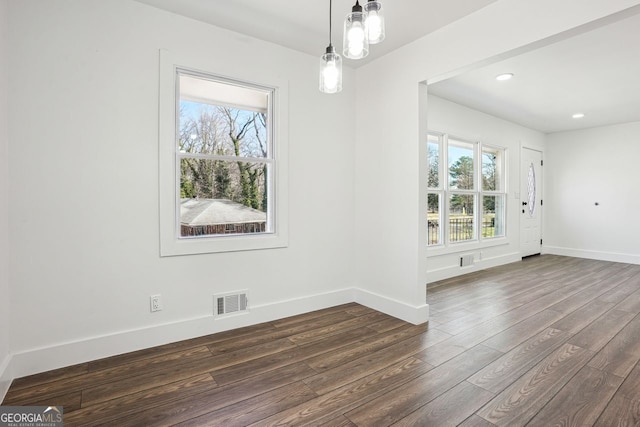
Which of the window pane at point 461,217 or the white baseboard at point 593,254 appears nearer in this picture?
the window pane at point 461,217

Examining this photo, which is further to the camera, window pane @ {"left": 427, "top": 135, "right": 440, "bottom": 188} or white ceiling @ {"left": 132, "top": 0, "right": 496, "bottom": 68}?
window pane @ {"left": 427, "top": 135, "right": 440, "bottom": 188}

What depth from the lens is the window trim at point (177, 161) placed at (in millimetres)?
2443

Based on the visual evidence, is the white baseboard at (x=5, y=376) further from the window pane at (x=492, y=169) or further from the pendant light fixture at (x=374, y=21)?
the window pane at (x=492, y=169)

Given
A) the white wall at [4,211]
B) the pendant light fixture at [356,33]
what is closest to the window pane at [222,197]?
the white wall at [4,211]

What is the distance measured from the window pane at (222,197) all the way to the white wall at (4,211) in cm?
103

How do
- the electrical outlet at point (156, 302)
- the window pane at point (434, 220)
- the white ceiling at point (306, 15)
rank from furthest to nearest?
1. the window pane at point (434, 220)
2. the electrical outlet at point (156, 302)
3. the white ceiling at point (306, 15)

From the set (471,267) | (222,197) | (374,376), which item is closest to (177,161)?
(222,197)

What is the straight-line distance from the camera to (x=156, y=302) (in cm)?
244

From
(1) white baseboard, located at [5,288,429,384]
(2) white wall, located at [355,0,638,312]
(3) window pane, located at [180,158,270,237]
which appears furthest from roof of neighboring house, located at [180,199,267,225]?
(2) white wall, located at [355,0,638,312]

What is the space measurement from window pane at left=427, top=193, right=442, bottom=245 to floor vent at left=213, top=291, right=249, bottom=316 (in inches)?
113

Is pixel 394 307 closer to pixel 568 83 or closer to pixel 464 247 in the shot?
pixel 464 247

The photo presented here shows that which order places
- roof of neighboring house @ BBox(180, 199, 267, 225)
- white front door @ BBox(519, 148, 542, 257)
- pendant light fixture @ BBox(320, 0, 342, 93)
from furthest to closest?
white front door @ BBox(519, 148, 542, 257) → roof of neighboring house @ BBox(180, 199, 267, 225) → pendant light fixture @ BBox(320, 0, 342, 93)

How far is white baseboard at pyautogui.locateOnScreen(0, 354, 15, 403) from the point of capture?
5.86ft

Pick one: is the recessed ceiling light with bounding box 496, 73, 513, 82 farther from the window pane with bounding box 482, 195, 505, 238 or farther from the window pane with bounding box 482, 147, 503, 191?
the window pane with bounding box 482, 195, 505, 238
